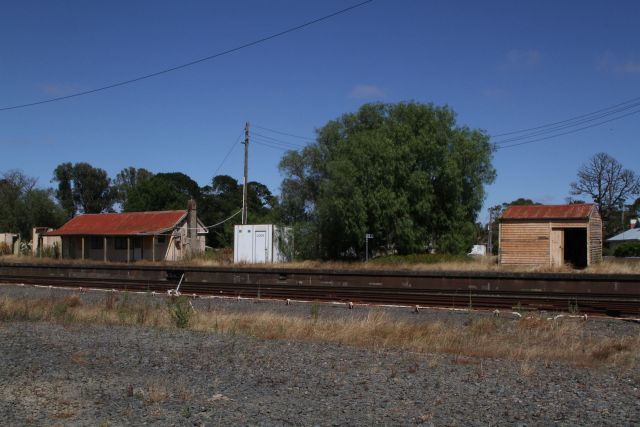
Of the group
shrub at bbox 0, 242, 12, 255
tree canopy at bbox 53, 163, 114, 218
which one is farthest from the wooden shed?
tree canopy at bbox 53, 163, 114, 218

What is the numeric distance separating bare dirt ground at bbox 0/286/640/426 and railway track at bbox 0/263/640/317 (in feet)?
20.7

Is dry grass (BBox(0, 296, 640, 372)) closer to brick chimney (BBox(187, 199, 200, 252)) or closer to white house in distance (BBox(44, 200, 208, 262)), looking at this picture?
white house in distance (BBox(44, 200, 208, 262))

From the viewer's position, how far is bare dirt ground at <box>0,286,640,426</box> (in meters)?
6.51

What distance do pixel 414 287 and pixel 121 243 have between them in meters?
31.6

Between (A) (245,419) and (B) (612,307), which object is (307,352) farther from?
(B) (612,307)

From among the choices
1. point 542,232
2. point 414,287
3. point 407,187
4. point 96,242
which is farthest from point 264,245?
point 96,242

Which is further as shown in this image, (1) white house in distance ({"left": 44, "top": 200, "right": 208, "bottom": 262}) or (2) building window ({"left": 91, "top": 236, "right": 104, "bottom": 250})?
(2) building window ({"left": 91, "top": 236, "right": 104, "bottom": 250})

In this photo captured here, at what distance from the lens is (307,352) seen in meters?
10.2

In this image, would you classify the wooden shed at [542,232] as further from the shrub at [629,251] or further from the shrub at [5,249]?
the shrub at [5,249]

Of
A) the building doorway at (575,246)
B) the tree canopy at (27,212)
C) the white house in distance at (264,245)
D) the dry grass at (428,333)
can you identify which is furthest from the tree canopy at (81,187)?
the dry grass at (428,333)

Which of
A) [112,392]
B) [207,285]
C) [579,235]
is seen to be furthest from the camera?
[579,235]

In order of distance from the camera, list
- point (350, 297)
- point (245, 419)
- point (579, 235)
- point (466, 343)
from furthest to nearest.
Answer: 1. point (579, 235)
2. point (350, 297)
3. point (466, 343)
4. point (245, 419)

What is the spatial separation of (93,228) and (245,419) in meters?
46.9

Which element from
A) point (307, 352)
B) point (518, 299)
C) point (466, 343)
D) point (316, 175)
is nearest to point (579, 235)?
point (316, 175)
